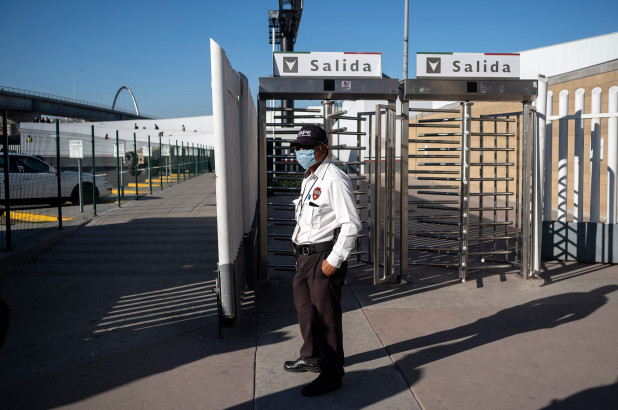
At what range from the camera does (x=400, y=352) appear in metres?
4.70

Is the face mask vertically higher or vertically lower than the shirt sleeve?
higher

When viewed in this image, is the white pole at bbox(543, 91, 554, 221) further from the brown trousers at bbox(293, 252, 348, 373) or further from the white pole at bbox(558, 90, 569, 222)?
the brown trousers at bbox(293, 252, 348, 373)

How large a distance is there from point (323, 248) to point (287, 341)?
1.39m

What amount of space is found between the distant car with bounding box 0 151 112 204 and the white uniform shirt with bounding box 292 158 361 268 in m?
7.04

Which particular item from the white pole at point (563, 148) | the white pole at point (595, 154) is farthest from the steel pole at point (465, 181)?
the white pole at point (595, 154)

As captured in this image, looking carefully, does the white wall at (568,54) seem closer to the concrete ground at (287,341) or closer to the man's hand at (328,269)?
the concrete ground at (287,341)

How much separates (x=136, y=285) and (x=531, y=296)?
487cm

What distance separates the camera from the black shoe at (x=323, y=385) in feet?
12.7

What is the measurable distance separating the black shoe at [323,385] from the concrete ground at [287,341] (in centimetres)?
5

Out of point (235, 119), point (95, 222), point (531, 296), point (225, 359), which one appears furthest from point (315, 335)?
point (95, 222)

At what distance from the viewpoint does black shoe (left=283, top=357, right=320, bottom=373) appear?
13.9ft

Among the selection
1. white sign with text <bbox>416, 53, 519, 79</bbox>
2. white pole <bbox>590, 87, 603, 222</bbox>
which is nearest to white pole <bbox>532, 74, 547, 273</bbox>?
white sign with text <bbox>416, 53, 519, 79</bbox>

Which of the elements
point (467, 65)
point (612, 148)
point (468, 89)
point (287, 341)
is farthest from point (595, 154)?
point (287, 341)

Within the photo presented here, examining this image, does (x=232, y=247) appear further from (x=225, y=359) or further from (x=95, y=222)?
(x=95, y=222)
